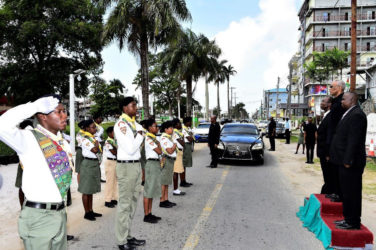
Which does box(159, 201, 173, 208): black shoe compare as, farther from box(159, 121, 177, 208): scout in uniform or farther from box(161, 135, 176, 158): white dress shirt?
box(161, 135, 176, 158): white dress shirt

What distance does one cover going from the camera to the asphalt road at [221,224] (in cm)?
429

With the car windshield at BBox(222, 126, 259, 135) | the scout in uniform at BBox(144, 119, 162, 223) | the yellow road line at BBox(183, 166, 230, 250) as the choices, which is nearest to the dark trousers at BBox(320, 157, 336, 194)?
the yellow road line at BBox(183, 166, 230, 250)

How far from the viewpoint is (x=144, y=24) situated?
593 inches

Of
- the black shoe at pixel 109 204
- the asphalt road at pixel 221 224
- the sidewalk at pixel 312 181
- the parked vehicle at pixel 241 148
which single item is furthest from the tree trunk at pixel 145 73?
the black shoe at pixel 109 204

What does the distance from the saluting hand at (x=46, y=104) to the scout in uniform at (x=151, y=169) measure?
2712 mm

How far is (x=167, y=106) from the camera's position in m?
61.7

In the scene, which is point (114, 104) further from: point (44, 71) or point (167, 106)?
point (44, 71)

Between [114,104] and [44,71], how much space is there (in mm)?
30005

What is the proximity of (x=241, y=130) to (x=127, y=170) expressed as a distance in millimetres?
9498

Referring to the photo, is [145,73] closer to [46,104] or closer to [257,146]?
[257,146]

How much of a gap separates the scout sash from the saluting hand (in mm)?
196

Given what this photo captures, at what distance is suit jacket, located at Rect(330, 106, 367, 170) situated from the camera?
4.09 meters

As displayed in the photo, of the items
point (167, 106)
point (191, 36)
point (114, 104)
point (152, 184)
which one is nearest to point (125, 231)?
point (152, 184)

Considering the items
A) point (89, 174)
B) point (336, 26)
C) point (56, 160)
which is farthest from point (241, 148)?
point (336, 26)
